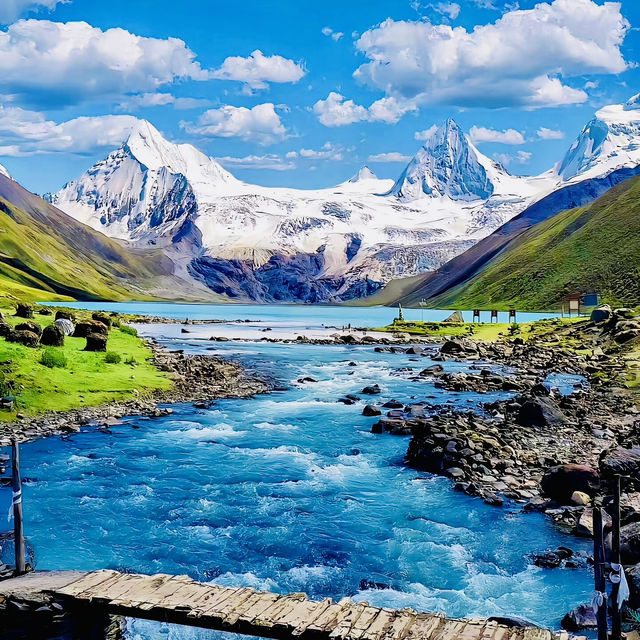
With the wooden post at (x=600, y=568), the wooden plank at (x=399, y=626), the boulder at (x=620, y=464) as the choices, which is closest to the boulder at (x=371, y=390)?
the boulder at (x=620, y=464)

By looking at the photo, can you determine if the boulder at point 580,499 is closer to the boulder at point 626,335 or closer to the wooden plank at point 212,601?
the wooden plank at point 212,601

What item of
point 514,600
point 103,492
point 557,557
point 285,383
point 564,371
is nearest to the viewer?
point 514,600

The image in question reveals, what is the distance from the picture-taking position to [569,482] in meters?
28.0

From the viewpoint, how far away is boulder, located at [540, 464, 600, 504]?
2778 cm

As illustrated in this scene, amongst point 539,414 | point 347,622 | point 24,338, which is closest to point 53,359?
point 24,338

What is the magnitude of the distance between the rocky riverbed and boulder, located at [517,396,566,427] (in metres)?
21.9

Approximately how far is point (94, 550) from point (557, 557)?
15.8 meters

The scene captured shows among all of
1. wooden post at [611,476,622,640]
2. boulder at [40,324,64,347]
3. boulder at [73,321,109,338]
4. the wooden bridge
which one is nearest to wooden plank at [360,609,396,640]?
the wooden bridge

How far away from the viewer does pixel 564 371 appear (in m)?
69.6

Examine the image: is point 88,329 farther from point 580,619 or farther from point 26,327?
point 580,619

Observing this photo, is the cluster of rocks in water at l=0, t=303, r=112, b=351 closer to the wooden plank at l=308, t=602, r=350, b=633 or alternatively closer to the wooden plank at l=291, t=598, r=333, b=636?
the wooden plank at l=291, t=598, r=333, b=636

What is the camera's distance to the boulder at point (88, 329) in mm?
63438

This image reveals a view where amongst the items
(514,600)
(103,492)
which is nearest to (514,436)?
(514,600)

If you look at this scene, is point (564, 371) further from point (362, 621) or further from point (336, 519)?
point (362, 621)
